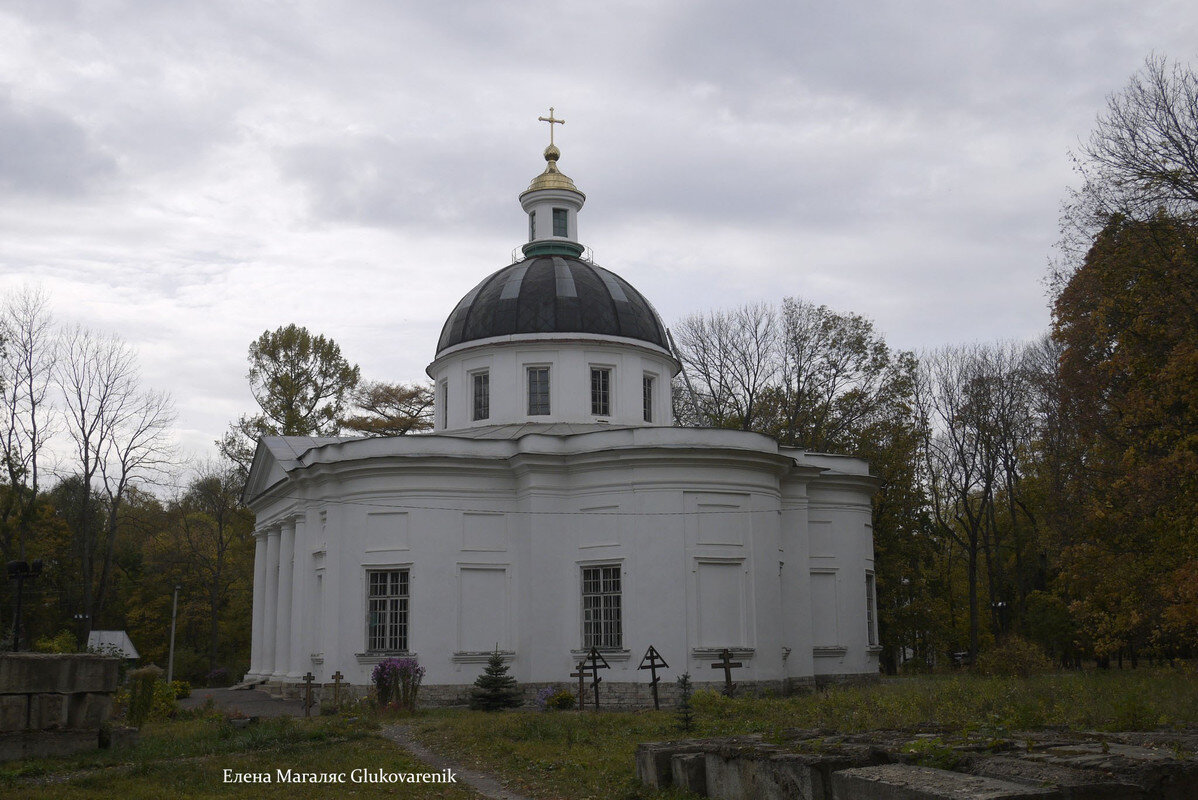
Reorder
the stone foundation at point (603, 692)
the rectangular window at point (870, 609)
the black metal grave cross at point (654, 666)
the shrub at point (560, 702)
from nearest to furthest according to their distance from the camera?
1. the black metal grave cross at point (654, 666)
2. the shrub at point (560, 702)
3. the stone foundation at point (603, 692)
4. the rectangular window at point (870, 609)

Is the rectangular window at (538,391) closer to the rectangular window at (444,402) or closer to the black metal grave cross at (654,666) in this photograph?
the rectangular window at (444,402)

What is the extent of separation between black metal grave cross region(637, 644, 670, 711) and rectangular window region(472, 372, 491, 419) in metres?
8.37

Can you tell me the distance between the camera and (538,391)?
2773 centimetres

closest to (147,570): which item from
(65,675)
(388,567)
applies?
(388,567)

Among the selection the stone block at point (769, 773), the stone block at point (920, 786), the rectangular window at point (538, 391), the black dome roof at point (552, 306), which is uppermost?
the black dome roof at point (552, 306)

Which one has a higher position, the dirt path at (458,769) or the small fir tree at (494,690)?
the small fir tree at (494,690)

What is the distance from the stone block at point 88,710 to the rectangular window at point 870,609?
19661 mm

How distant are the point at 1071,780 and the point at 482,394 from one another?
22488 millimetres

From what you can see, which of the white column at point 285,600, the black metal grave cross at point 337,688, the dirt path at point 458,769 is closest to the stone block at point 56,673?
the dirt path at point 458,769

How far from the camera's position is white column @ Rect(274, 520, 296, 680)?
27.7 metres

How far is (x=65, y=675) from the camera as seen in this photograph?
13812 millimetres

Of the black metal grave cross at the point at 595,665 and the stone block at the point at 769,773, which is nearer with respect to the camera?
the stone block at the point at 769,773

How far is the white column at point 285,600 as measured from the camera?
2769 centimetres

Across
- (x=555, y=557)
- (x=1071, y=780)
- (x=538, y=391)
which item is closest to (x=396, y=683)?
(x=555, y=557)
